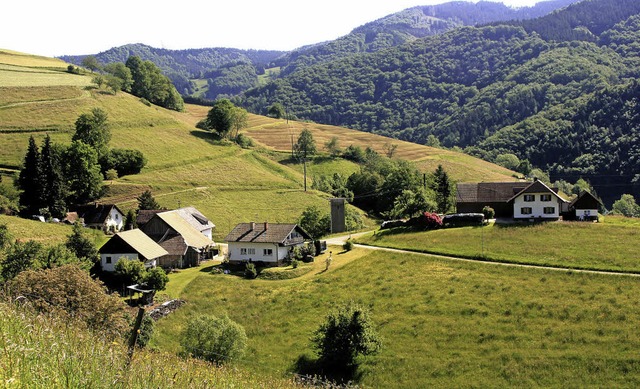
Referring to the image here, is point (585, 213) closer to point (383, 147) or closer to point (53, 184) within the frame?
point (53, 184)

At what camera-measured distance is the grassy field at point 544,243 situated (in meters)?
46.1

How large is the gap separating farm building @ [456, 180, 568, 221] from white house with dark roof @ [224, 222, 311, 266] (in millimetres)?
22138

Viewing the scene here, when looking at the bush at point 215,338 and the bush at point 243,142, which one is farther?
the bush at point 243,142

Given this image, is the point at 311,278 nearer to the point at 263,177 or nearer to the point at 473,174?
the point at 263,177

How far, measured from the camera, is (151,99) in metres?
142

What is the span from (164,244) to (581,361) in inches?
1650

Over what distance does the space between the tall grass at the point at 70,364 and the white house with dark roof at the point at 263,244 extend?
45.0 m

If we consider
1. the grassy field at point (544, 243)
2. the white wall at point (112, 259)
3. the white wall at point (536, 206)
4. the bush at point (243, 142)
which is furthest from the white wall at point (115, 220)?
the white wall at point (536, 206)

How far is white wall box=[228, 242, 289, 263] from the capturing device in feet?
193

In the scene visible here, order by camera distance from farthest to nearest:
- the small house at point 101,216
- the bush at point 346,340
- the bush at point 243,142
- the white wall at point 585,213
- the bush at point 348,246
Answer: the bush at point 243,142 < the small house at point 101,216 < the white wall at point 585,213 < the bush at point 348,246 < the bush at point 346,340

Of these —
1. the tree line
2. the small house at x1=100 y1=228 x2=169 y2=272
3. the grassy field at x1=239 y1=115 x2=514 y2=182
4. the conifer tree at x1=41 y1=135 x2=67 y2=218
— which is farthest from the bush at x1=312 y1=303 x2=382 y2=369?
the grassy field at x1=239 y1=115 x2=514 y2=182

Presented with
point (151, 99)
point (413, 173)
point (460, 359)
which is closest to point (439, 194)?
point (413, 173)

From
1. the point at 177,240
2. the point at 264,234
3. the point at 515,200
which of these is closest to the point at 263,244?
the point at 264,234

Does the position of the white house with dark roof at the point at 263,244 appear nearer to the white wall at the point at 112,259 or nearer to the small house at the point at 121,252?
the small house at the point at 121,252
